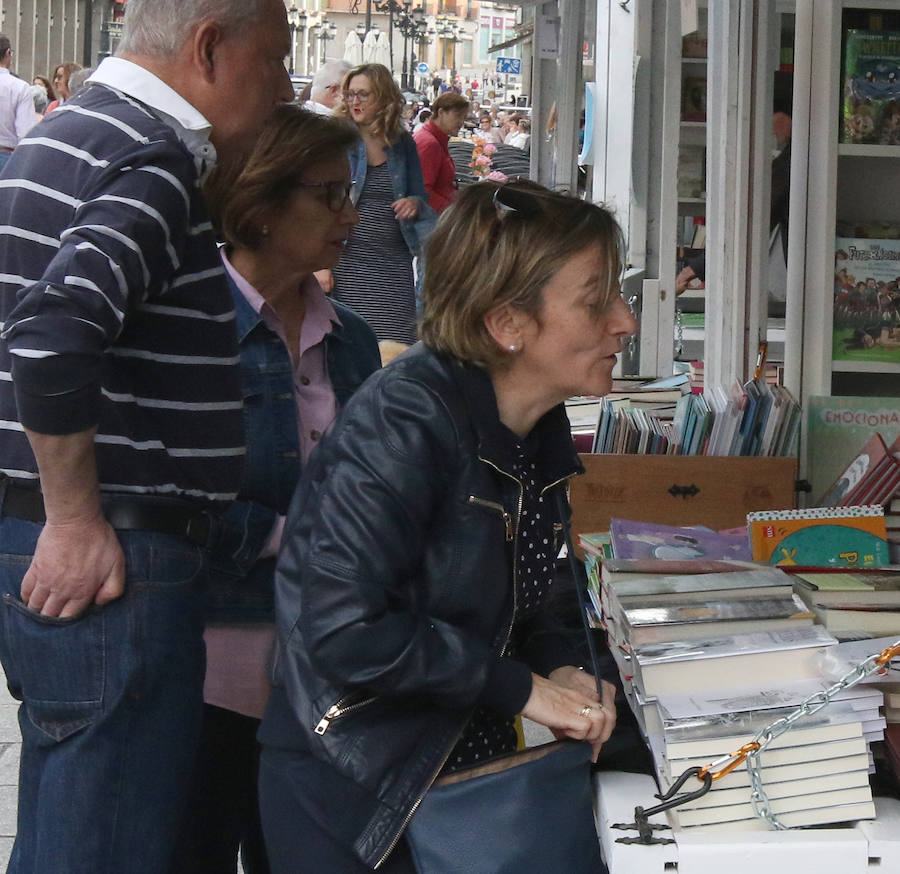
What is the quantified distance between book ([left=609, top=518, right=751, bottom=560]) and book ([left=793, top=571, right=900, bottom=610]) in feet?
1.37

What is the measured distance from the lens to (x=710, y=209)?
5.04 meters

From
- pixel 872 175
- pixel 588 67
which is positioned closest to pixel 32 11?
pixel 588 67

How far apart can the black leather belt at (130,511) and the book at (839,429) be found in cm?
229

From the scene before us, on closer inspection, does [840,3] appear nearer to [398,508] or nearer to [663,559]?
[663,559]

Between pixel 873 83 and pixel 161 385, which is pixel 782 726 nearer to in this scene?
pixel 161 385

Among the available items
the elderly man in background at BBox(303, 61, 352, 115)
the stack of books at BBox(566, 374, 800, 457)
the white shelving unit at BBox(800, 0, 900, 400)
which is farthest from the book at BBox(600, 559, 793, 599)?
the elderly man in background at BBox(303, 61, 352, 115)

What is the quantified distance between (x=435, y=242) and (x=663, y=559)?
95cm

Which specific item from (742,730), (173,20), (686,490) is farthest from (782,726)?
(686,490)

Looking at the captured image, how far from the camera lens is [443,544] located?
180 cm

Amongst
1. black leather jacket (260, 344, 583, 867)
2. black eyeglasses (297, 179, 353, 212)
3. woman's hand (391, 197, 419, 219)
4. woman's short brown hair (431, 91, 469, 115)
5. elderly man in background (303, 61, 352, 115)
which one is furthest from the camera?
woman's short brown hair (431, 91, 469, 115)

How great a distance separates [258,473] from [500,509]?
2.28 feet

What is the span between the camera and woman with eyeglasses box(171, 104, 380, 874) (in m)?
2.40

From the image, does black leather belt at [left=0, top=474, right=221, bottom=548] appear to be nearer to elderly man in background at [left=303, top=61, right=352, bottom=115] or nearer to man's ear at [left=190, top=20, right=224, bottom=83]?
man's ear at [left=190, top=20, right=224, bottom=83]

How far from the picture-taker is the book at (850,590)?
2271mm
